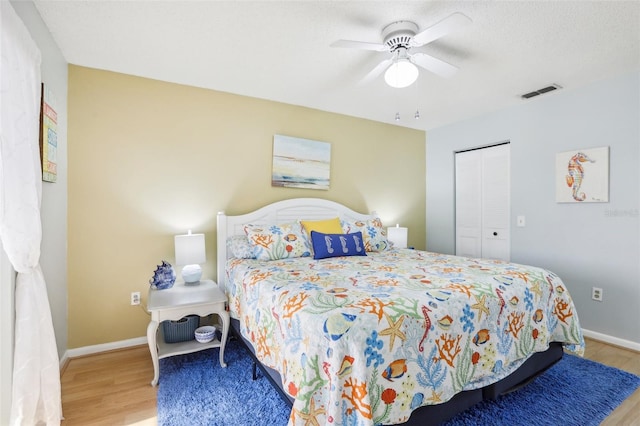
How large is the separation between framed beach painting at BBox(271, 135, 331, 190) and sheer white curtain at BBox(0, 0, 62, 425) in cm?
206

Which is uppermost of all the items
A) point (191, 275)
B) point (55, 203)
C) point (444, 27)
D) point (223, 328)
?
point (444, 27)

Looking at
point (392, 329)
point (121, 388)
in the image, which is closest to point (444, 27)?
point (392, 329)

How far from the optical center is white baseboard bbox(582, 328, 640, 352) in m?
2.67

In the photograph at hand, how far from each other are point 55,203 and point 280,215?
1848 mm

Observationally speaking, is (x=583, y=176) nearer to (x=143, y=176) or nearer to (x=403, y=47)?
(x=403, y=47)

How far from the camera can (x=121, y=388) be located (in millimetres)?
2088

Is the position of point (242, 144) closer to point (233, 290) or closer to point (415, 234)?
point (233, 290)

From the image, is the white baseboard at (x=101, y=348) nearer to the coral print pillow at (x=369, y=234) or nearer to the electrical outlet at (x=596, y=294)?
the coral print pillow at (x=369, y=234)

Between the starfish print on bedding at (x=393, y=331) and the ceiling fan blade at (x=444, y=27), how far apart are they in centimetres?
153

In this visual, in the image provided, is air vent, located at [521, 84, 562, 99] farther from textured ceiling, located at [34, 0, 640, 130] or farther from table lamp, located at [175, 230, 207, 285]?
table lamp, located at [175, 230, 207, 285]

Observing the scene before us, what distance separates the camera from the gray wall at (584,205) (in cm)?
270

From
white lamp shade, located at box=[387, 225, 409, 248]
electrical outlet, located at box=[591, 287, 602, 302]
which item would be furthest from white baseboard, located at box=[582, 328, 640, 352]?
white lamp shade, located at box=[387, 225, 409, 248]

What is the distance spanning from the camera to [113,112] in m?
2.69

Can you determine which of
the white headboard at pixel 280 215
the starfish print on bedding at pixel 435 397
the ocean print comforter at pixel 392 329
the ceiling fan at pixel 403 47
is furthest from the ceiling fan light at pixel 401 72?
the starfish print on bedding at pixel 435 397
